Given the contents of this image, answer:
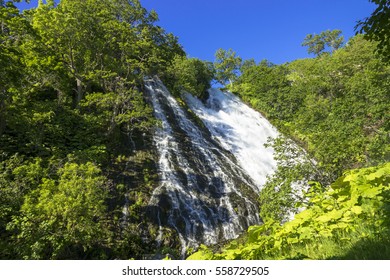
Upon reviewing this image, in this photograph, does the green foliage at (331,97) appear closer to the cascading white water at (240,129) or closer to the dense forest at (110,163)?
the dense forest at (110,163)

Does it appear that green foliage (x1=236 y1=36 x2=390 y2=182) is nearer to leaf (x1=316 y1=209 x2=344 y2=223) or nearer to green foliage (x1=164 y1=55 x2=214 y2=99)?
green foliage (x1=164 y1=55 x2=214 y2=99)

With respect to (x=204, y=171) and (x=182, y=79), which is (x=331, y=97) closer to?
(x=182, y=79)

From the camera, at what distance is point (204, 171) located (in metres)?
18.3

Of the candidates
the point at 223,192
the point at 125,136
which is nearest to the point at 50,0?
the point at 125,136

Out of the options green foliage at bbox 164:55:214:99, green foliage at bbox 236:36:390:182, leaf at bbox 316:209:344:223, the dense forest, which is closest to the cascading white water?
green foliage at bbox 164:55:214:99

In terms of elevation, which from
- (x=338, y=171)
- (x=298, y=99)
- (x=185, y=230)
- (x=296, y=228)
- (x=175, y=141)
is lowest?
(x=296, y=228)

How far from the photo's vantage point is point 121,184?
15016 mm

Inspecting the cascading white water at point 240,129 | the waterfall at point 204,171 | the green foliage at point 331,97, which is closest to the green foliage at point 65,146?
the waterfall at point 204,171

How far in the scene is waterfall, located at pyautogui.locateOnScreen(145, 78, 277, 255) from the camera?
1401cm

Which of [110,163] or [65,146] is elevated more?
[65,146]

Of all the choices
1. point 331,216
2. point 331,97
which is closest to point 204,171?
point 331,216

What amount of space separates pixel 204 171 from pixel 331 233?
13928mm
